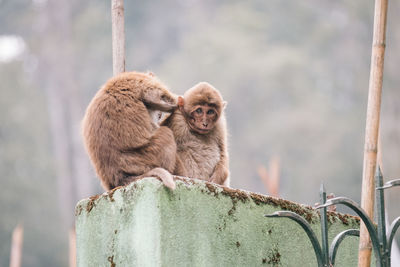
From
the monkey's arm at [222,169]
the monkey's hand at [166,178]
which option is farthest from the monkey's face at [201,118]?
the monkey's hand at [166,178]

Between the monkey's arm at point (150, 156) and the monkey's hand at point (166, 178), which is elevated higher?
the monkey's arm at point (150, 156)

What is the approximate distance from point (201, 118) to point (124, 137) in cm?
76

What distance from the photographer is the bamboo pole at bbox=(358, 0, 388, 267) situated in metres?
3.56

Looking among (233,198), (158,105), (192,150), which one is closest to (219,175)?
(192,150)

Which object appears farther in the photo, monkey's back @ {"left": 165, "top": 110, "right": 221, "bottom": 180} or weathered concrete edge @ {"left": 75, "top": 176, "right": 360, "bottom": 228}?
monkey's back @ {"left": 165, "top": 110, "right": 221, "bottom": 180}

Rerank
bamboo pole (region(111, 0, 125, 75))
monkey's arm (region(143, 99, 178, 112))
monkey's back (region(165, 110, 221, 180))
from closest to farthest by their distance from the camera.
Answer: monkey's arm (region(143, 99, 178, 112)) < bamboo pole (region(111, 0, 125, 75)) < monkey's back (region(165, 110, 221, 180))

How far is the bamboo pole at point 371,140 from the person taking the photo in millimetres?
3559

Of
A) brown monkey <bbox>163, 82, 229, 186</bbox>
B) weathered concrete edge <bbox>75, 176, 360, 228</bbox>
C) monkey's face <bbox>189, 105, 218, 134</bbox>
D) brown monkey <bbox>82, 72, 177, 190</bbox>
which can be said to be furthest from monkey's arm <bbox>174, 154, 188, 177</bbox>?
weathered concrete edge <bbox>75, 176, 360, 228</bbox>

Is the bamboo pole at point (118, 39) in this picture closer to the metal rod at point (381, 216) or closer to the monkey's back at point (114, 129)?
the monkey's back at point (114, 129)

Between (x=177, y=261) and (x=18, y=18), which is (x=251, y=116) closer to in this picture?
(x=18, y=18)

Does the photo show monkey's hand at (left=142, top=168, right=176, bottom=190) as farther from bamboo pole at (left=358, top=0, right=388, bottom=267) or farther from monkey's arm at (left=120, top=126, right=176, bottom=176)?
bamboo pole at (left=358, top=0, right=388, bottom=267)

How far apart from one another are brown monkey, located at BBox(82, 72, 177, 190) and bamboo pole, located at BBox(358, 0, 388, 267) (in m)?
1.27

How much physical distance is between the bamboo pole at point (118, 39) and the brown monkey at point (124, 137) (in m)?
0.33

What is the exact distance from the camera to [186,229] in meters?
3.64
